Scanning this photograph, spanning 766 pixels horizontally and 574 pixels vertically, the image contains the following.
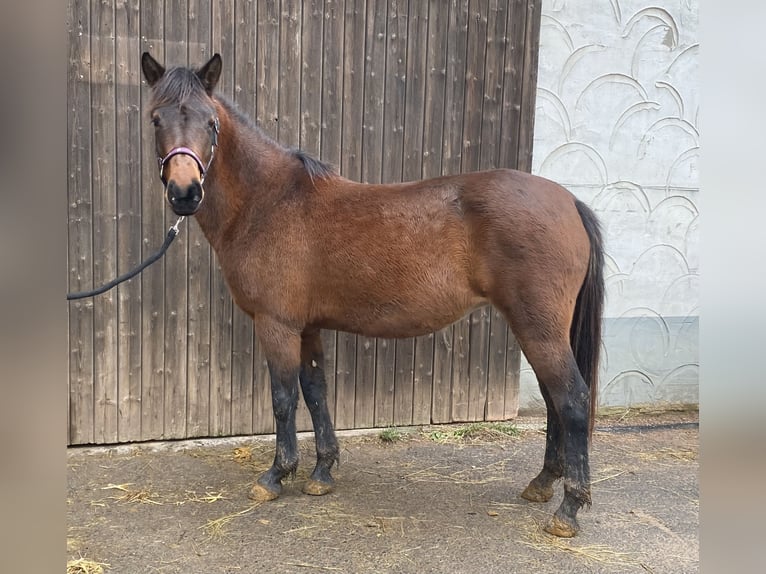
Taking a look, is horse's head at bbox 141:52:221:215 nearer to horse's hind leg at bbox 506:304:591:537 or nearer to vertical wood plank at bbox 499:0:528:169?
horse's hind leg at bbox 506:304:591:537

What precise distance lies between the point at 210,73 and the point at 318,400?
189cm

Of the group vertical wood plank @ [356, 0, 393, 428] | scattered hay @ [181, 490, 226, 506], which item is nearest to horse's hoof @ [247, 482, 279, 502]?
scattered hay @ [181, 490, 226, 506]

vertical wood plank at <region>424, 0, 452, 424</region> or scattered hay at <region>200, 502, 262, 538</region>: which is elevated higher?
vertical wood plank at <region>424, 0, 452, 424</region>

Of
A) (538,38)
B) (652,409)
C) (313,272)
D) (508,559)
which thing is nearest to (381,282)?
(313,272)

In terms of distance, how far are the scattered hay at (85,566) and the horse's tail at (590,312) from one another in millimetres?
2426

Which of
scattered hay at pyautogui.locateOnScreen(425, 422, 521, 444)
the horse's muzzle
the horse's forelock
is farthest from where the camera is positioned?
scattered hay at pyautogui.locateOnScreen(425, 422, 521, 444)

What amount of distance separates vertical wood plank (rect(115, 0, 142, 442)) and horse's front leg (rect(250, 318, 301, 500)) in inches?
47.4

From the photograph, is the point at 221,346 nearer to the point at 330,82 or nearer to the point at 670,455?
the point at 330,82

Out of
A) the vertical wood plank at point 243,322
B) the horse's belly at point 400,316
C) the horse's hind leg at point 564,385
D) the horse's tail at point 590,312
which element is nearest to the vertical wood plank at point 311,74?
the vertical wood plank at point 243,322

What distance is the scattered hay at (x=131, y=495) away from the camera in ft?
9.84

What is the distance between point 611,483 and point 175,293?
3.10m

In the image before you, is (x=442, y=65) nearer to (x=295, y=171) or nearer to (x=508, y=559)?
(x=295, y=171)

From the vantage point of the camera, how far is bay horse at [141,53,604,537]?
2680 mm

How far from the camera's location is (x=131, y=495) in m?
3.05
